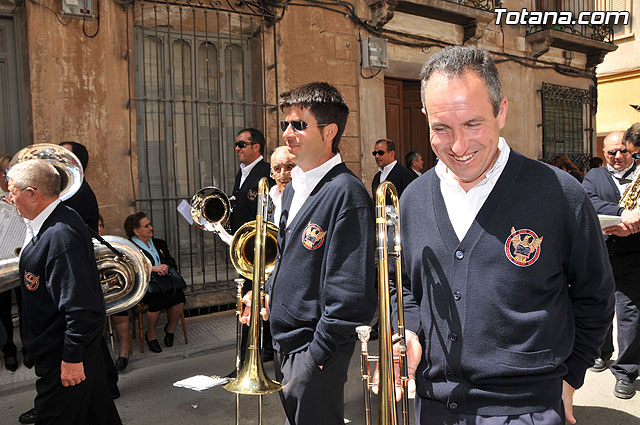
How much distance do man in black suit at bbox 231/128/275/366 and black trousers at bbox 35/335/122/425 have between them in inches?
80.1

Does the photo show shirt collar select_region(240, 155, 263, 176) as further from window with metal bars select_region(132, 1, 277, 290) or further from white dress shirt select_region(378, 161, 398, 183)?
white dress shirt select_region(378, 161, 398, 183)

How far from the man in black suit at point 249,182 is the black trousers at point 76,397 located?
6.68ft

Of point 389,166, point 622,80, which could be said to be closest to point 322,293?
point 389,166

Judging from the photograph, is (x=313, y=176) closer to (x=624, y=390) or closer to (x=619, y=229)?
(x=619, y=229)

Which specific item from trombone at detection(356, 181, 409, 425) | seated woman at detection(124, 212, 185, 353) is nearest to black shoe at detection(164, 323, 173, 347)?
seated woman at detection(124, 212, 185, 353)

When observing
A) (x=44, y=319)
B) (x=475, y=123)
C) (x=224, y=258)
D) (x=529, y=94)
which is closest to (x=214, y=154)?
(x=224, y=258)

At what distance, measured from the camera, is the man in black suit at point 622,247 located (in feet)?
14.3

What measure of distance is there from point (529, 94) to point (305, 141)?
32.6 ft

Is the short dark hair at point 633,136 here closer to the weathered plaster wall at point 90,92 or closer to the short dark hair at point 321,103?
the short dark hair at point 321,103

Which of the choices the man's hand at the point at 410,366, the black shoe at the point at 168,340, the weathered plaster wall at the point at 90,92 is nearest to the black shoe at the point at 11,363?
the black shoe at the point at 168,340

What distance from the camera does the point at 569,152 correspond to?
41.4 ft

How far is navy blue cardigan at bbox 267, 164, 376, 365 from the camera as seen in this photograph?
245cm

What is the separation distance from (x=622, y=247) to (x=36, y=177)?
438 centimetres

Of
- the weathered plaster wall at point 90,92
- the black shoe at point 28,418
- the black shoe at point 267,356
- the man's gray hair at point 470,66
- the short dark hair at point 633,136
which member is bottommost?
the black shoe at point 28,418
